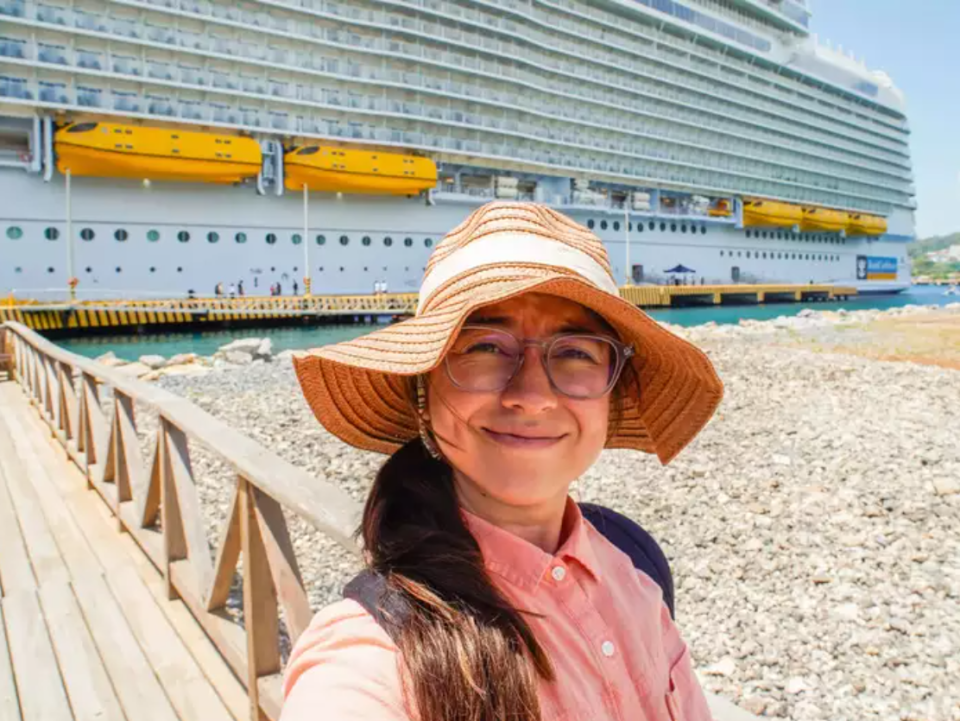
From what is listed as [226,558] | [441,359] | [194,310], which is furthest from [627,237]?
[441,359]

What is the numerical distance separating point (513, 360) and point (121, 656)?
2172mm

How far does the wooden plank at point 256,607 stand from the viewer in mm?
1922

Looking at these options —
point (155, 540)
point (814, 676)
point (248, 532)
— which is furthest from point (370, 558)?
point (814, 676)

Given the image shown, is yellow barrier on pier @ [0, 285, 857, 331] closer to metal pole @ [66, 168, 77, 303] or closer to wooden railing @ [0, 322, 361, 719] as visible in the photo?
metal pole @ [66, 168, 77, 303]

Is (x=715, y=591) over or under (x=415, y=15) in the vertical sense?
under

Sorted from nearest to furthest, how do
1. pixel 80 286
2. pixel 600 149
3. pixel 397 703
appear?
1. pixel 397 703
2. pixel 80 286
3. pixel 600 149

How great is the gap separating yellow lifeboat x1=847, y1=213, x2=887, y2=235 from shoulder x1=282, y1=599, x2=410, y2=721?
168ft

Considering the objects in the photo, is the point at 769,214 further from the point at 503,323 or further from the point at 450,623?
the point at 450,623

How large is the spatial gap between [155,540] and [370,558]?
2636 mm

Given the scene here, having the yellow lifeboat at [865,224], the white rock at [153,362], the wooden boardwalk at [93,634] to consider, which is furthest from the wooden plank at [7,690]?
the yellow lifeboat at [865,224]

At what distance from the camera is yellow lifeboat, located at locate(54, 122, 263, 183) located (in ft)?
61.0

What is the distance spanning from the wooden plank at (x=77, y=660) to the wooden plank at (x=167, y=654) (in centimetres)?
15

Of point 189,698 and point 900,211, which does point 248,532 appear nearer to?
point 189,698

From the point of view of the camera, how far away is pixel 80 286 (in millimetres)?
18875
